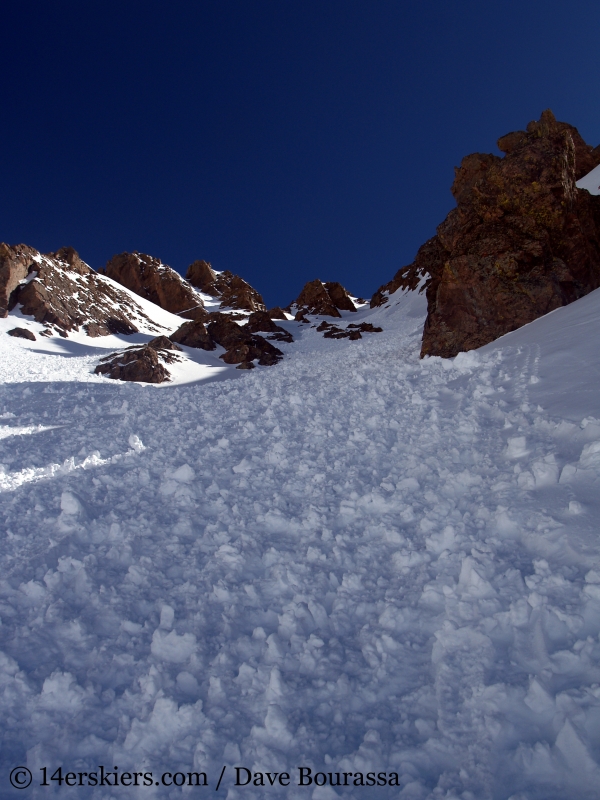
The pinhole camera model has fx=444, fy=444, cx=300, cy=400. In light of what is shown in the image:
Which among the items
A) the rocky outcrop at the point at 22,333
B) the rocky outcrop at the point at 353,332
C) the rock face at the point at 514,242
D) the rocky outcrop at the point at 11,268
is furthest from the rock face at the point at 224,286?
the rock face at the point at 514,242

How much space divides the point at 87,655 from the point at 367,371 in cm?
1435

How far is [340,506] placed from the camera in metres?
5.74

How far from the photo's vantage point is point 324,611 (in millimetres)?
3965

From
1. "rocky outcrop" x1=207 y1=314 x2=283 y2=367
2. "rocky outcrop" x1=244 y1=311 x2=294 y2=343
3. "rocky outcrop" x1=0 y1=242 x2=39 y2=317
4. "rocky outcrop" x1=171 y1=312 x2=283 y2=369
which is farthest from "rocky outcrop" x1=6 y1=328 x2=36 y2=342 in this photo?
"rocky outcrop" x1=244 y1=311 x2=294 y2=343

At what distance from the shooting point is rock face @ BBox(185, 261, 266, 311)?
82169 millimetres

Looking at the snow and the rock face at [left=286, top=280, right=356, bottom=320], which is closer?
the snow

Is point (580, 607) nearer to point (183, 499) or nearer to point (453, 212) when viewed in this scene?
point (183, 499)

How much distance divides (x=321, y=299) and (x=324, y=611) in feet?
244

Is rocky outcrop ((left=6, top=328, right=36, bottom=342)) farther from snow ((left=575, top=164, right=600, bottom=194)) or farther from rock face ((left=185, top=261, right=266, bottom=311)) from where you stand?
rock face ((left=185, top=261, right=266, bottom=311))

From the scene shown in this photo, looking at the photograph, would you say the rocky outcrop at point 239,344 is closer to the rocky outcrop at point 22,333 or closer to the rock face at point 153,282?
the rocky outcrop at point 22,333

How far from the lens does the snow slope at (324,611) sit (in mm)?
2773

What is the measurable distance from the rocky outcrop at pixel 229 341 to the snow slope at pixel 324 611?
96.2 ft

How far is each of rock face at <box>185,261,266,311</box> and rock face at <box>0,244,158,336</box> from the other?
2792cm

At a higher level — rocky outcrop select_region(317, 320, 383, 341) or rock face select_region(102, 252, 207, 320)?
rock face select_region(102, 252, 207, 320)
